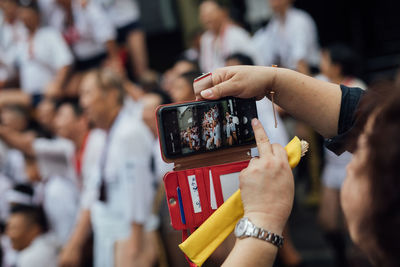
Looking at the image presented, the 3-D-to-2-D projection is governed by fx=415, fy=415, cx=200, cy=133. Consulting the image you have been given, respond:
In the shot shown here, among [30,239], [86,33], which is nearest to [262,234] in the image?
[30,239]

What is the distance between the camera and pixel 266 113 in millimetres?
1251

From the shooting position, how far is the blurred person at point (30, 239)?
352 centimetres

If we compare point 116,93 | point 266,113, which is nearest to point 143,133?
point 116,93

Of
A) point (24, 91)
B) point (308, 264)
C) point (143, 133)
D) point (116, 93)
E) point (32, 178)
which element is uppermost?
point (24, 91)

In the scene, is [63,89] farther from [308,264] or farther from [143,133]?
[308,264]

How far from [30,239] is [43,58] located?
8.47 ft

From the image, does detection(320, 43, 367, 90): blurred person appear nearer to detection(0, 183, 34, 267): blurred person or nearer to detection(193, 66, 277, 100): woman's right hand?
detection(193, 66, 277, 100): woman's right hand

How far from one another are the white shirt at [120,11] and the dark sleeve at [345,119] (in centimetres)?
476

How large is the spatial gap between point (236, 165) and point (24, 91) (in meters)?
5.22

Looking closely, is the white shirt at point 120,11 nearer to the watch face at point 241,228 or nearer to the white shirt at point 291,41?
the white shirt at point 291,41

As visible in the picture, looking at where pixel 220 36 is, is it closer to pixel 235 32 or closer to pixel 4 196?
pixel 235 32

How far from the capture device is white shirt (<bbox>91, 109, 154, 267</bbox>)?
113 inches

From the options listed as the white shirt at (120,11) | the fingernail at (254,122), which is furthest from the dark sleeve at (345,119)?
the white shirt at (120,11)

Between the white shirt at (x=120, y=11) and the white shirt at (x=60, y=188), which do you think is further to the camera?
the white shirt at (x=120, y=11)
